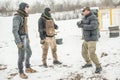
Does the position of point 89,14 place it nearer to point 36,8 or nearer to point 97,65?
point 97,65

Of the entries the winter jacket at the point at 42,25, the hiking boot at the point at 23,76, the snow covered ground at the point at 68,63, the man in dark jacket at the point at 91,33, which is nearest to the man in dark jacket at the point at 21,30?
the hiking boot at the point at 23,76

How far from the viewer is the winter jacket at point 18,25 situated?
8461mm

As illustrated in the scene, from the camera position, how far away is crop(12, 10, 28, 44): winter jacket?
8.46 metres

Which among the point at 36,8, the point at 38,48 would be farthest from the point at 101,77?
the point at 36,8

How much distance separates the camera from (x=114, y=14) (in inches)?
726

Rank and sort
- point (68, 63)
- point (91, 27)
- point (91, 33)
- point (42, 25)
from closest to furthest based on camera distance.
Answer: point (91, 27), point (91, 33), point (42, 25), point (68, 63)

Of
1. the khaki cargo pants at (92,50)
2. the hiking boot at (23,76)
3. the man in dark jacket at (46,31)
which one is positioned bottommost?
the hiking boot at (23,76)

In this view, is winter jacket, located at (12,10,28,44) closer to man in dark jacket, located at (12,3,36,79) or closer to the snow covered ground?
man in dark jacket, located at (12,3,36,79)

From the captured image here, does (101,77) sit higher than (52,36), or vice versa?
(52,36)

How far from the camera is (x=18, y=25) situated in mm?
8523

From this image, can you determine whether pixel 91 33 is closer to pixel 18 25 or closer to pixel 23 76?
pixel 18 25

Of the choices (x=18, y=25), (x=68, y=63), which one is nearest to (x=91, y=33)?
(x=18, y=25)

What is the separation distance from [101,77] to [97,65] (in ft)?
1.52

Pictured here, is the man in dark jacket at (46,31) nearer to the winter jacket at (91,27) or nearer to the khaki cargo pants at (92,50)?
the khaki cargo pants at (92,50)
